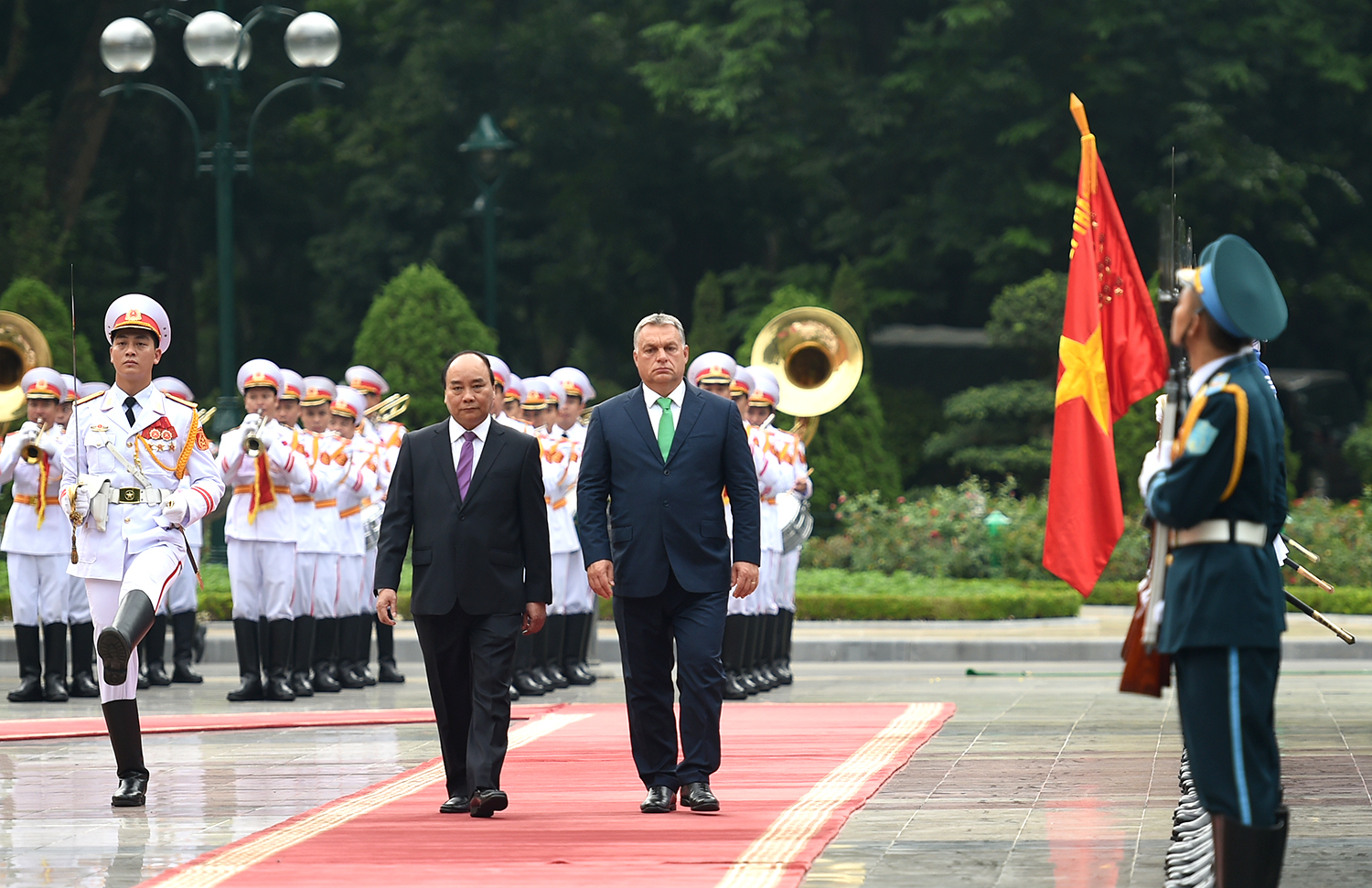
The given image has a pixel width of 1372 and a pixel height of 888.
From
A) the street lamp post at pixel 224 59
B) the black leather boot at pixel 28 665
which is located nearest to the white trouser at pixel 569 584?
the black leather boot at pixel 28 665

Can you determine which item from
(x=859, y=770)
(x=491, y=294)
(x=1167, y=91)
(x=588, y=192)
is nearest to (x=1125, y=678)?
(x=859, y=770)

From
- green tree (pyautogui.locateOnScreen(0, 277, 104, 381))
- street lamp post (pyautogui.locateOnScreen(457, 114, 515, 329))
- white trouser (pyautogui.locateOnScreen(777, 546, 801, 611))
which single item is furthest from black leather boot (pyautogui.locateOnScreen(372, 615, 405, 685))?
green tree (pyautogui.locateOnScreen(0, 277, 104, 381))

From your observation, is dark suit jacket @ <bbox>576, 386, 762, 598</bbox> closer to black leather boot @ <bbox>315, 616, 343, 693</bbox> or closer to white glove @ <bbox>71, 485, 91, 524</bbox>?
white glove @ <bbox>71, 485, 91, 524</bbox>

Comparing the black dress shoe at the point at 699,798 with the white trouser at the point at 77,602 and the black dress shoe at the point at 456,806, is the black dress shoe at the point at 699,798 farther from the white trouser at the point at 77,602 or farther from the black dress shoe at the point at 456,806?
the white trouser at the point at 77,602

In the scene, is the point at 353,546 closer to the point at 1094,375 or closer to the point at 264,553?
the point at 264,553

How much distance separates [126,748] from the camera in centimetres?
929

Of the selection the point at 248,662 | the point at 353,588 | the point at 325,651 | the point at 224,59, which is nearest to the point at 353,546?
the point at 353,588

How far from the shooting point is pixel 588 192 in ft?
126

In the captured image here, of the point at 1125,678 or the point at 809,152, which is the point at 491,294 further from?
the point at 1125,678

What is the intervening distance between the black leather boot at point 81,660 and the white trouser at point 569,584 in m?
3.33

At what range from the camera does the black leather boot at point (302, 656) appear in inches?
589

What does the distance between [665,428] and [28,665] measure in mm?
7538

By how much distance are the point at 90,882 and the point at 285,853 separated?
0.77m

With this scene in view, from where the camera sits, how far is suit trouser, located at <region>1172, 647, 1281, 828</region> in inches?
231
